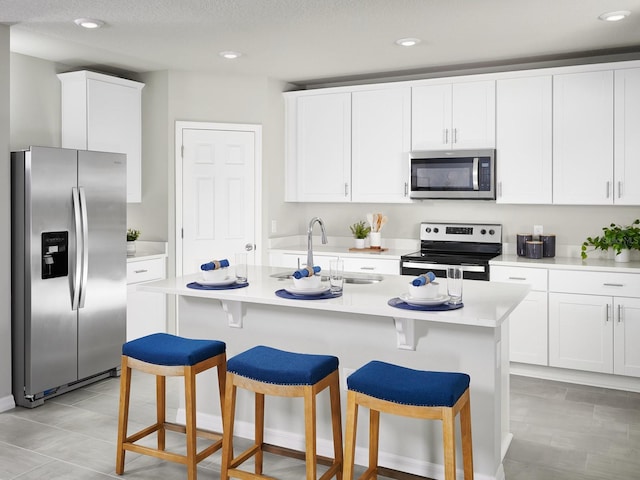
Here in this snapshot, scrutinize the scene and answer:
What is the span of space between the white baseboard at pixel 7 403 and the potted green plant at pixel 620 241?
4.14m

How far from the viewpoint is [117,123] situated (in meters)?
4.96

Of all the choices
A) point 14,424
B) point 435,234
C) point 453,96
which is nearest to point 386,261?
point 435,234

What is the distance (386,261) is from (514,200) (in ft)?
3.76

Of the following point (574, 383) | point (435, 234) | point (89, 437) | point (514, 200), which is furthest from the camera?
point (435, 234)

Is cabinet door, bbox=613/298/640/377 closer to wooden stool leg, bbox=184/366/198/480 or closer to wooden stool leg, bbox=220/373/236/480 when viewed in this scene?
wooden stool leg, bbox=220/373/236/480

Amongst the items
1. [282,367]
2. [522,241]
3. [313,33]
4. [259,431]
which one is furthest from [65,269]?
[522,241]

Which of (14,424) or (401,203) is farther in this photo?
(401,203)

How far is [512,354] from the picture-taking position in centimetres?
447

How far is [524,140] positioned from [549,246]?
0.87 metres

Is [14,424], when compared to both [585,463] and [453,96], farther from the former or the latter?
[453,96]

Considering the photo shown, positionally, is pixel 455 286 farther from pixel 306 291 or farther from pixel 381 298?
pixel 306 291

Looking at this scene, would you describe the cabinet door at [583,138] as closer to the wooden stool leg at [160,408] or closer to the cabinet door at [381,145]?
the cabinet door at [381,145]

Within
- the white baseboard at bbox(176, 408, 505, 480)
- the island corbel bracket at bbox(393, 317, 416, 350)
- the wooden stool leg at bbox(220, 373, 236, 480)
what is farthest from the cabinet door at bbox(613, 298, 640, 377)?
the wooden stool leg at bbox(220, 373, 236, 480)

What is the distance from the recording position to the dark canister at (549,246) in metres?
4.70
